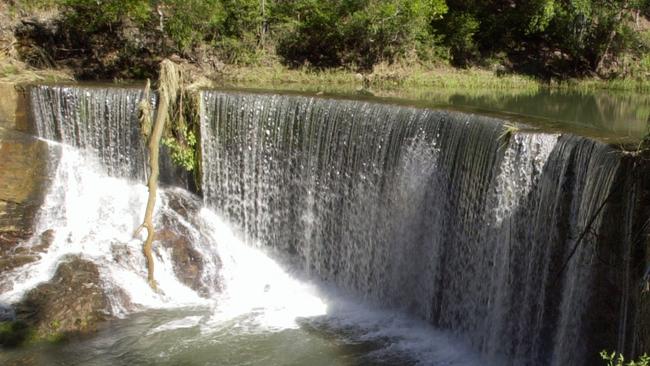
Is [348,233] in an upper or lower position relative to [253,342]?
upper

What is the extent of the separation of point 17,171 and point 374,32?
37.4 ft

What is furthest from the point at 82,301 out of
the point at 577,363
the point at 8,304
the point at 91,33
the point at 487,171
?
the point at 91,33

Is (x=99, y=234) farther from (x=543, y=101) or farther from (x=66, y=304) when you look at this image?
(x=543, y=101)

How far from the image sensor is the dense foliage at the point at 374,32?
54.9 feet

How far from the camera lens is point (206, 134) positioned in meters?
10.2

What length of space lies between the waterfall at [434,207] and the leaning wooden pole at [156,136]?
0.65 m

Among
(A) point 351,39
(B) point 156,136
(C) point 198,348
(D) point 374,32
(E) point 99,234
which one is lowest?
(C) point 198,348

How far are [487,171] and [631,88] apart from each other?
14.5 m

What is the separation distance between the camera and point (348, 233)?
9273 millimetres

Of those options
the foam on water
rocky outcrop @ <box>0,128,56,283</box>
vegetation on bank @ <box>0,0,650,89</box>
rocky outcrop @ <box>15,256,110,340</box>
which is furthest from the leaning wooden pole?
vegetation on bank @ <box>0,0,650,89</box>

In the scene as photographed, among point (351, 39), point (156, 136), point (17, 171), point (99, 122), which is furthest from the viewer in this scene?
point (351, 39)

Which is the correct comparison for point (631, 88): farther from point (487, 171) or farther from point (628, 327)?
point (628, 327)

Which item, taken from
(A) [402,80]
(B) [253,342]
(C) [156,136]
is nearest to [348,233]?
(B) [253,342]

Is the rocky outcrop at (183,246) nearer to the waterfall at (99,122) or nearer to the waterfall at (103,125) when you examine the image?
the waterfall at (103,125)
